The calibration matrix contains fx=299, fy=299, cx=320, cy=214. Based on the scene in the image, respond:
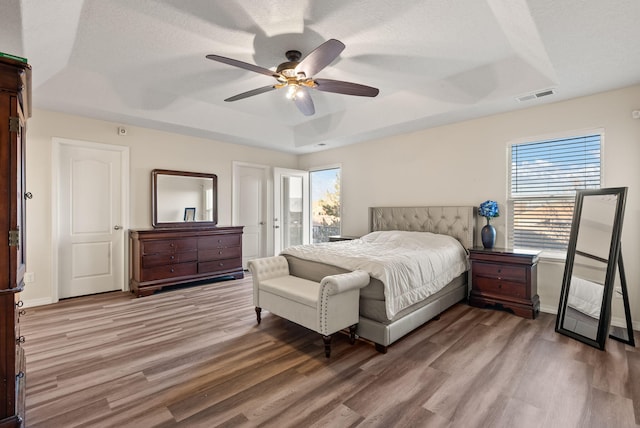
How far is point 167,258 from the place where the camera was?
4.53m

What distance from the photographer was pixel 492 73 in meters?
3.33

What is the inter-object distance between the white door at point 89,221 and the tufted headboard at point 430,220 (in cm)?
409

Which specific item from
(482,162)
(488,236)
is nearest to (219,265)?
(488,236)

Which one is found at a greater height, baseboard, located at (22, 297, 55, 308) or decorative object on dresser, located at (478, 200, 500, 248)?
decorative object on dresser, located at (478, 200, 500, 248)

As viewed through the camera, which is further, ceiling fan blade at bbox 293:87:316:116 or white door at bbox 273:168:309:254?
white door at bbox 273:168:309:254

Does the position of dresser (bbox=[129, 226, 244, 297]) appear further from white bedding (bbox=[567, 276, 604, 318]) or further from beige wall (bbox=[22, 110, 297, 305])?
white bedding (bbox=[567, 276, 604, 318])

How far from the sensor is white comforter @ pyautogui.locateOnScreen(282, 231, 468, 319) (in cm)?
268

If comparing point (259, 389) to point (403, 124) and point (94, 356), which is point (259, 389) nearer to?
point (94, 356)

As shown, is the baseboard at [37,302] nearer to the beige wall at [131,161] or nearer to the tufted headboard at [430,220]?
the beige wall at [131,161]

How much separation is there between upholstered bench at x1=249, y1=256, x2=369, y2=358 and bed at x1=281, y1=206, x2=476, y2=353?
0.38 ft

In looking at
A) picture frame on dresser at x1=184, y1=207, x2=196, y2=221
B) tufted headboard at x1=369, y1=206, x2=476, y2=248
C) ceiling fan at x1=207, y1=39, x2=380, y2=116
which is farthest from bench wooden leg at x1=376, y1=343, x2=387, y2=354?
picture frame on dresser at x1=184, y1=207, x2=196, y2=221

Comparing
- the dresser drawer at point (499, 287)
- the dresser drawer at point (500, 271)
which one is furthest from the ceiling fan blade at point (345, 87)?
the dresser drawer at point (499, 287)

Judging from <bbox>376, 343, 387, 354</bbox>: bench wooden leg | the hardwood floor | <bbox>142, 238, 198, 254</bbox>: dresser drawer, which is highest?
<bbox>142, 238, 198, 254</bbox>: dresser drawer

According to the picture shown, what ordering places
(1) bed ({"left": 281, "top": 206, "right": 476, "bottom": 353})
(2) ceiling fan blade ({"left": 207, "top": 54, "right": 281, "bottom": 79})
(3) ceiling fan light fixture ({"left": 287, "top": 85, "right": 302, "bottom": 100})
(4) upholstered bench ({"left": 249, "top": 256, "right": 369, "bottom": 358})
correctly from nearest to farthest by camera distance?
(2) ceiling fan blade ({"left": 207, "top": 54, "right": 281, "bottom": 79})
(4) upholstered bench ({"left": 249, "top": 256, "right": 369, "bottom": 358})
(1) bed ({"left": 281, "top": 206, "right": 476, "bottom": 353})
(3) ceiling fan light fixture ({"left": 287, "top": 85, "right": 302, "bottom": 100})
